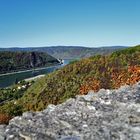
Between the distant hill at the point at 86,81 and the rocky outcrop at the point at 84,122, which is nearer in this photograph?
the rocky outcrop at the point at 84,122

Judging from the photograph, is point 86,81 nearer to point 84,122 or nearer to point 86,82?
point 86,82

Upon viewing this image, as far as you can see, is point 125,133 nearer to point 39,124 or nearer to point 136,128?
point 136,128

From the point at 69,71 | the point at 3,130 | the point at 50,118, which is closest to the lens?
the point at 3,130

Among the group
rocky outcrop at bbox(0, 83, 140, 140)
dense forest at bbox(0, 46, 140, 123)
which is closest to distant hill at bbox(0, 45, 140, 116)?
dense forest at bbox(0, 46, 140, 123)

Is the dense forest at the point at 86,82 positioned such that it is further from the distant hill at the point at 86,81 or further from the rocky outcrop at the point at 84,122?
the rocky outcrop at the point at 84,122

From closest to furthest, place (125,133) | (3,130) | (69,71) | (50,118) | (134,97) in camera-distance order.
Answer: (125,133) → (3,130) → (50,118) → (134,97) → (69,71)

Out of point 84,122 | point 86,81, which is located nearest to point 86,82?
point 86,81

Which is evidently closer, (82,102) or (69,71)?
(82,102)

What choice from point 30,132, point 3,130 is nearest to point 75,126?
point 30,132

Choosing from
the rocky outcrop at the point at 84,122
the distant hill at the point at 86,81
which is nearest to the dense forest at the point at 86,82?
the distant hill at the point at 86,81
